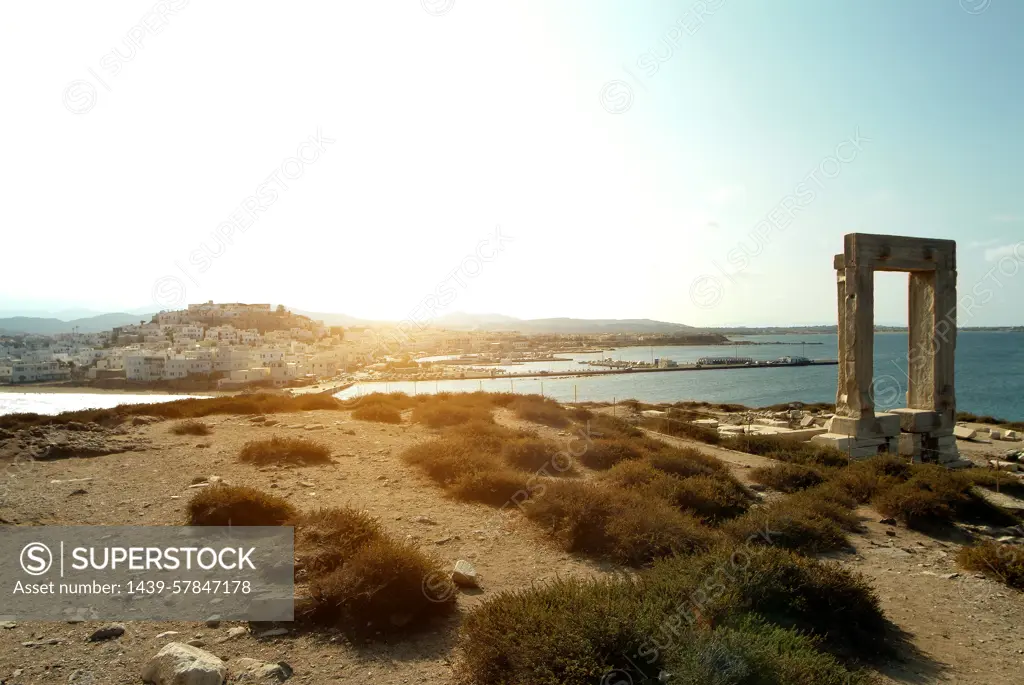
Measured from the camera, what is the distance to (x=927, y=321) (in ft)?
52.9

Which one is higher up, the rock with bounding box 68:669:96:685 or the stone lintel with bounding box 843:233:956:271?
the stone lintel with bounding box 843:233:956:271

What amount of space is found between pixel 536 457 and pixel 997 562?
7452 millimetres

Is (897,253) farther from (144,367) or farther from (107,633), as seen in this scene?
(144,367)

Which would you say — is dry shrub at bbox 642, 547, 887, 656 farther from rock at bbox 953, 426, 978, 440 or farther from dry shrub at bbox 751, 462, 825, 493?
rock at bbox 953, 426, 978, 440

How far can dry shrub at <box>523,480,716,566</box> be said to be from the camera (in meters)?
7.04

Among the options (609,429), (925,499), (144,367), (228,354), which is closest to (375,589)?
(925,499)

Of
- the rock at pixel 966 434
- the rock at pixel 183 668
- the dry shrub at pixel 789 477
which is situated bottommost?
the rock at pixel 966 434

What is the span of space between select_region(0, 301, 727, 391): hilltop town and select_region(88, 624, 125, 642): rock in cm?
4034

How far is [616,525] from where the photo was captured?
7.34m

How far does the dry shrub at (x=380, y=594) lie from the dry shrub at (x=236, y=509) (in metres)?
2.23

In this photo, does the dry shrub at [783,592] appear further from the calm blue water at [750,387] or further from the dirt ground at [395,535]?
the calm blue water at [750,387]

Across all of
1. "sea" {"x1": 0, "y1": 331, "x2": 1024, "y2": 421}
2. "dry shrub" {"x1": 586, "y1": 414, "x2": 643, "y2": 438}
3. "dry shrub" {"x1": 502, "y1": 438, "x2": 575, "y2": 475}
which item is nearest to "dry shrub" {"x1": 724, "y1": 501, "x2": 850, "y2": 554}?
"dry shrub" {"x1": 502, "y1": 438, "x2": 575, "y2": 475}

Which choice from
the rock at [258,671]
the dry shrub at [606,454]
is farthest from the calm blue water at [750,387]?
the rock at [258,671]

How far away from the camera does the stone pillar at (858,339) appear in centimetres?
1442
